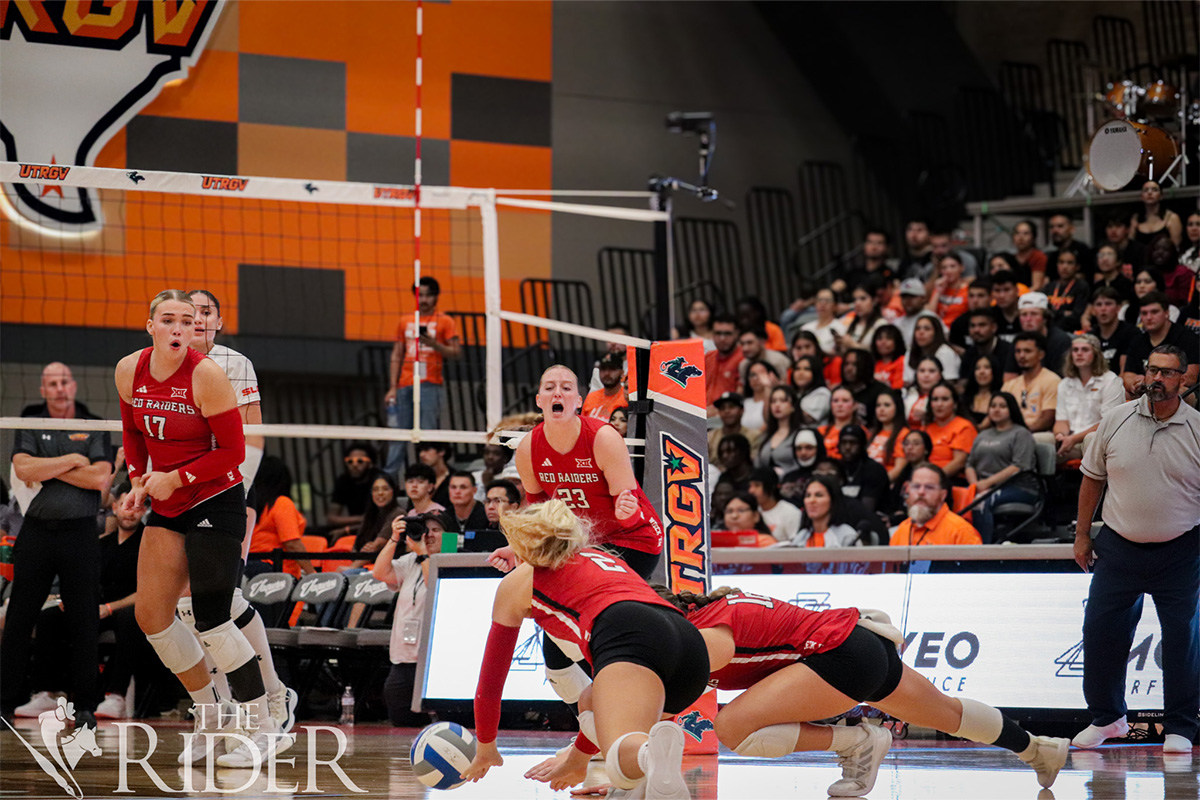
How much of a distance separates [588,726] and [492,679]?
40 centimetres

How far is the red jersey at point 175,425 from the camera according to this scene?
16.2 ft

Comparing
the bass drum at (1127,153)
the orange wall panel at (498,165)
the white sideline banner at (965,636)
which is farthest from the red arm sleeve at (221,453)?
the orange wall panel at (498,165)

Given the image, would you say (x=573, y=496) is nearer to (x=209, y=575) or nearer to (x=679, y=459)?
(x=679, y=459)

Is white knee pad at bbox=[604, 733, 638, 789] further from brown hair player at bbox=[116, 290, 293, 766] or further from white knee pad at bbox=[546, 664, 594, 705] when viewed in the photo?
brown hair player at bbox=[116, 290, 293, 766]

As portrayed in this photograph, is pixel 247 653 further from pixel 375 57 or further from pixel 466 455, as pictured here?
pixel 375 57

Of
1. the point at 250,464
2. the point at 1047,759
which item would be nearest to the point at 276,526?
the point at 250,464

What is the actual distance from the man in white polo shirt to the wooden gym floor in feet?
0.80

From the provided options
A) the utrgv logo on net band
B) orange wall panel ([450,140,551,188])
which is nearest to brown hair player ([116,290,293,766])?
the utrgv logo on net band

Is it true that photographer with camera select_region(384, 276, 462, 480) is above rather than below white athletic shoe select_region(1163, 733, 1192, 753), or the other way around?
above

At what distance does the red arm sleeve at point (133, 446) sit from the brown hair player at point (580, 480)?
1356 mm

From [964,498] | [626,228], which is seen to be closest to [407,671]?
[964,498]

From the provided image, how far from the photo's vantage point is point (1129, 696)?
6.44 m

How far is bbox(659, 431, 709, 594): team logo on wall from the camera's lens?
236 inches

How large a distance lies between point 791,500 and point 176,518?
16.7 feet
